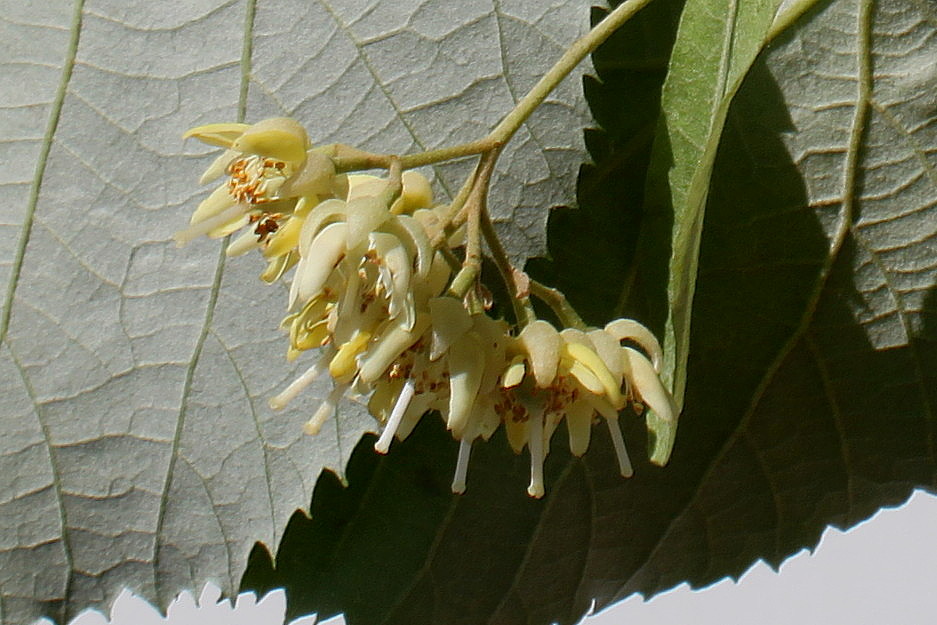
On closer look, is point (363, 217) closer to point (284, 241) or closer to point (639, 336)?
point (284, 241)

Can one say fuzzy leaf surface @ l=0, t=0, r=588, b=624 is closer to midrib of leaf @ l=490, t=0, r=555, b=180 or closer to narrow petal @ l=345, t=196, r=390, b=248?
midrib of leaf @ l=490, t=0, r=555, b=180

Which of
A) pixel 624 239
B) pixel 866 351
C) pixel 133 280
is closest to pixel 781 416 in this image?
pixel 866 351

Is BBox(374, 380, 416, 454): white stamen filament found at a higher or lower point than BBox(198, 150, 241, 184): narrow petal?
lower

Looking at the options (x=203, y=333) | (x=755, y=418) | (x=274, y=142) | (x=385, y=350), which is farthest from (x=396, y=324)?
(x=755, y=418)

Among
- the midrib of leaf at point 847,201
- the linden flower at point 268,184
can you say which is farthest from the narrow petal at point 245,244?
the midrib of leaf at point 847,201

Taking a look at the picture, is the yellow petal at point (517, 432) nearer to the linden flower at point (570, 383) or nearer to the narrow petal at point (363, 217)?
the linden flower at point (570, 383)

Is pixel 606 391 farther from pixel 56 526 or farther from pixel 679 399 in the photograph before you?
pixel 56 526

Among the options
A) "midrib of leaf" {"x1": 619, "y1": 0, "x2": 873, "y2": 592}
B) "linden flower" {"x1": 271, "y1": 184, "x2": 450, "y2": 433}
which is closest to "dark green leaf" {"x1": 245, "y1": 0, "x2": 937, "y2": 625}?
"midrib of leaf" {"x1": 619, "y1": 0, "x2": 873, "y2": 592}
